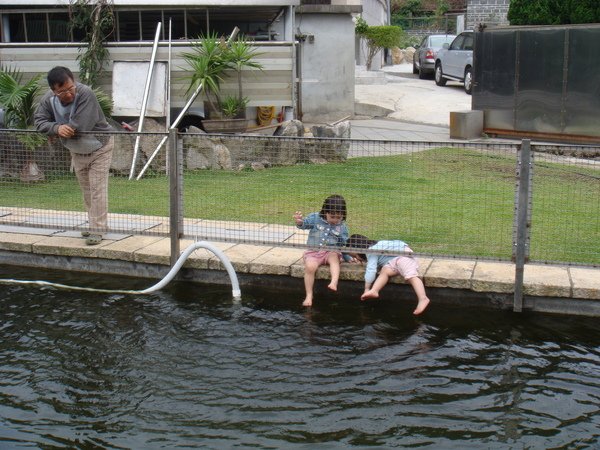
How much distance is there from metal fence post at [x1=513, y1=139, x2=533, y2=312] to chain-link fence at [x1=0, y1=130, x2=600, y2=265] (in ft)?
2.62

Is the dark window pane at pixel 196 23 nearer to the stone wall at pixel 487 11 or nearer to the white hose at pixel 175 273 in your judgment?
the white hose at pixel 175 273

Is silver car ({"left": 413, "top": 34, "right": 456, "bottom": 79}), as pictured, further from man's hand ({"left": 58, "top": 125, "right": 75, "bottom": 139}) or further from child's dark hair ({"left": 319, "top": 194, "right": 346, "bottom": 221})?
child's dark hair ({"left": 319, "top": 194, "right": 346, "bottom": 221})

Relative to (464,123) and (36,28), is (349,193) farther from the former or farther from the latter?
(36,28)

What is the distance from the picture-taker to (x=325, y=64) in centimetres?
1759

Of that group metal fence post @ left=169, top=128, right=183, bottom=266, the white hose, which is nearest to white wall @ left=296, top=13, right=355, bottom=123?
metal fence post @ left=169, top=128, right=183, bottom=266

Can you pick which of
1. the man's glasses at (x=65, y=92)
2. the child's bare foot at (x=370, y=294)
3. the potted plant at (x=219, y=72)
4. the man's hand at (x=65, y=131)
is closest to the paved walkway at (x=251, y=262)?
the child's bare foot at (x=370, y=294)

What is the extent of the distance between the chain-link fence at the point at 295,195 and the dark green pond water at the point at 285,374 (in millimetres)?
1038

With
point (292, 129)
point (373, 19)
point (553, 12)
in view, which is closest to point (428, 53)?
Result: point (373, 19)

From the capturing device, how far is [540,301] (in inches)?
283

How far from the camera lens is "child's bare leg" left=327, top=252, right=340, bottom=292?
24.2ft

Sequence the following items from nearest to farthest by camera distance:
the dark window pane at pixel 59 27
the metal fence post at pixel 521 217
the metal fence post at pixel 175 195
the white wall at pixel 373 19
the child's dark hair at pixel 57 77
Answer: the metal fence post at pixel 521 217 < the metal fence post at pixel 175 195 < the child's dark hair at pixel 57 77 < the dark window pane at pixel 59 27 < the white wall at pixel 373 19

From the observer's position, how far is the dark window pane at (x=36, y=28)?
1467cm

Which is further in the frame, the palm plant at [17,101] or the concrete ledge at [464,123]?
the concrete ledge at [464,123]

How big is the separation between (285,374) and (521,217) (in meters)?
2.53
